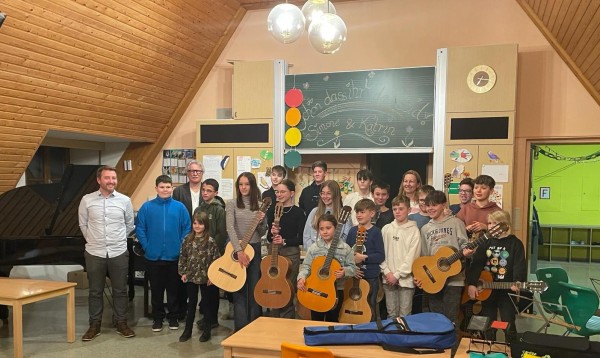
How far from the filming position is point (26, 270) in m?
6.28

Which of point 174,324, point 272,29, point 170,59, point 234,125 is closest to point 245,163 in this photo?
point 234,125

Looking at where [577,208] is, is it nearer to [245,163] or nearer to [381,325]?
[245,163]

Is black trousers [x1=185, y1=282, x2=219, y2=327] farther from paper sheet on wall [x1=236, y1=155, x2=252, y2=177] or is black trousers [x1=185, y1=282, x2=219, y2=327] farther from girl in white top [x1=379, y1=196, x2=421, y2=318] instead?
paper sheet on wall [x1=236, y1=155, x2=252, y2=177]

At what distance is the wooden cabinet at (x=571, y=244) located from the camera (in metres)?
9.12

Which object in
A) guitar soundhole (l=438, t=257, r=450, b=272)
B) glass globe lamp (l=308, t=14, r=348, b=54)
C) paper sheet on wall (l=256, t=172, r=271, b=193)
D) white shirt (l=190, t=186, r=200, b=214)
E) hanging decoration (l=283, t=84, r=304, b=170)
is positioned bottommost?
guitar soundhole (l=438, t=257, r=450, b=272)

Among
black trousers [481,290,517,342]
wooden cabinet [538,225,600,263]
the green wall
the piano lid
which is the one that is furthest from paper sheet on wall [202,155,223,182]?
wooden cabinet [538,225,600,263]

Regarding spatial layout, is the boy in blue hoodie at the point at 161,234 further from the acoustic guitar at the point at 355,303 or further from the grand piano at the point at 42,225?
the acoustic guitar at the point at 355,303

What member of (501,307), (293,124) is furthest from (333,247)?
(293,124)

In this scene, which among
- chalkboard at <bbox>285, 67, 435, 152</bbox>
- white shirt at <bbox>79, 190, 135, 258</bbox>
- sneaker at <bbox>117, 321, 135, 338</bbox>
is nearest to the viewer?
white shirt at <bbox>79, 190, 135, 258</bbox>

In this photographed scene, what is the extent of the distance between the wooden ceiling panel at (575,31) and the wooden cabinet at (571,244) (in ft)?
15.9

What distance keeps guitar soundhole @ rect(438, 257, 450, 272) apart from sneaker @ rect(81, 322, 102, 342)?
3109 mm

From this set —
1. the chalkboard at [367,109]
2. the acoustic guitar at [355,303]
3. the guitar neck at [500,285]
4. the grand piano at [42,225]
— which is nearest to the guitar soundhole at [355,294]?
the acoustic guitar at [355,303]

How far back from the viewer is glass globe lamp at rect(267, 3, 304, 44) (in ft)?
10.5

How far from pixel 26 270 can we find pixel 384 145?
5.06 metres
